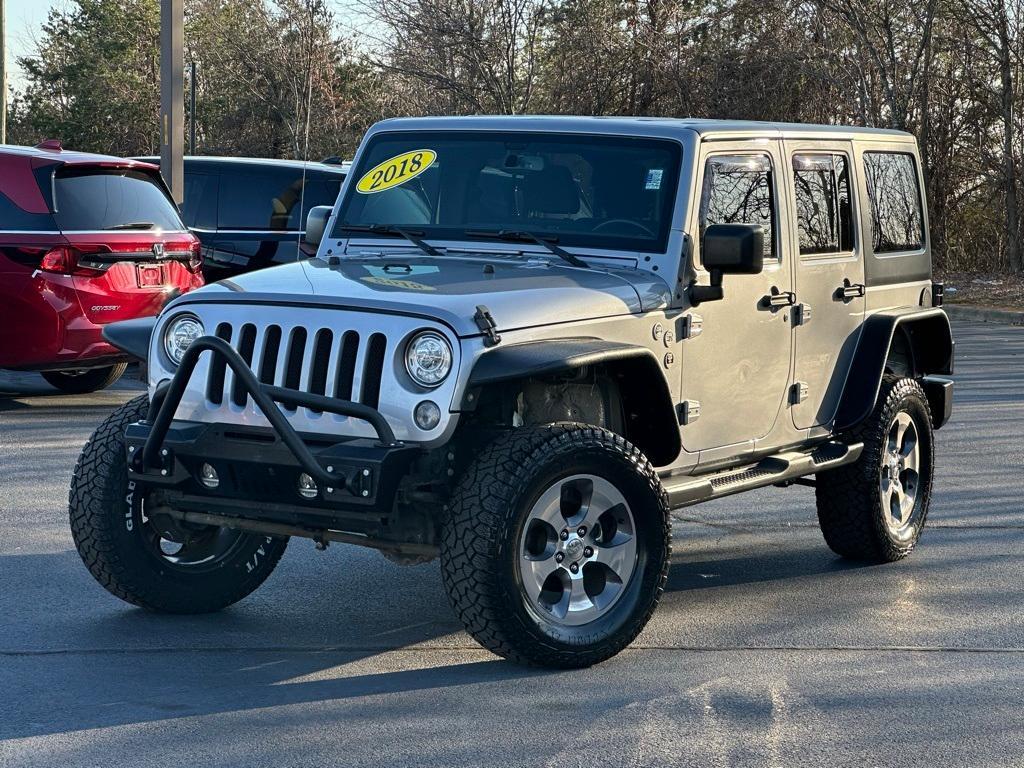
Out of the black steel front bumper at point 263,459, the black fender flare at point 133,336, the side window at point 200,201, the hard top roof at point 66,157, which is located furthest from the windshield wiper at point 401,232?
the side window at point 200,201

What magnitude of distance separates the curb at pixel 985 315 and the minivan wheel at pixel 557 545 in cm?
1598

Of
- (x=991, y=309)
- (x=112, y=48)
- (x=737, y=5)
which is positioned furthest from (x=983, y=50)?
(x=112, y=48)

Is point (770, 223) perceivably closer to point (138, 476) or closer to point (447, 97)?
point (138, 476)

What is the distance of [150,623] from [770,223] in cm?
299

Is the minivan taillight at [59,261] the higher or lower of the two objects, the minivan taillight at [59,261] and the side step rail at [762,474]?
the higher

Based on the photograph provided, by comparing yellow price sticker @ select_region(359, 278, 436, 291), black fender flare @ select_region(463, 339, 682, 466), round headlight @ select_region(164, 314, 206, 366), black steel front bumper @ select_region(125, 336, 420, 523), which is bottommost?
black steel front bumper @ select_region(125, 336, 420, 523)

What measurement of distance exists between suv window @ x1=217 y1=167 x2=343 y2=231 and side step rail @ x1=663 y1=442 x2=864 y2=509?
28.1 ft

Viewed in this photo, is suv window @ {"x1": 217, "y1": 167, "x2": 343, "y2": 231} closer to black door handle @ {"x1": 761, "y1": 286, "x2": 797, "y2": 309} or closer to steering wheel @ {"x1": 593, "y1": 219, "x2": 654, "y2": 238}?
black door handle @ {"x1": 761, "y1": 286, "x2": 797, "y2": 309}

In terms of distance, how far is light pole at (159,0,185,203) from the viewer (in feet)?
47.5

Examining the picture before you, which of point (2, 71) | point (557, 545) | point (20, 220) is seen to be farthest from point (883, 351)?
point (2, 71)

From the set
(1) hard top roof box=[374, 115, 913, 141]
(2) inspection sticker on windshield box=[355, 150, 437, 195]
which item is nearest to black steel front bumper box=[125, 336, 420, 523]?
(2) inspection sticker on windshield box=[355, 150, 437, 195]

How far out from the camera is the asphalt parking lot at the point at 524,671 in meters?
4.54

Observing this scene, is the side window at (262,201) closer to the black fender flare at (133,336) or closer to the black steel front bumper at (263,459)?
the black fender flare at (133,336)

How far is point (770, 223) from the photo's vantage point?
22.1 ft
